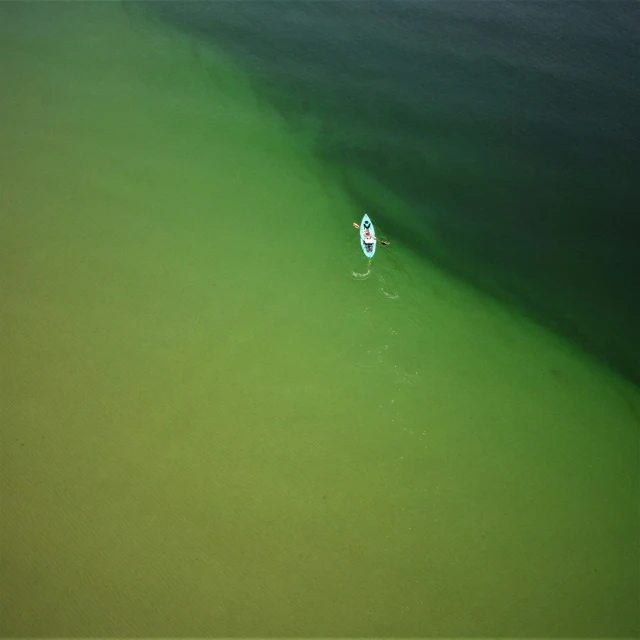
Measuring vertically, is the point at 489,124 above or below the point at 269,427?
above

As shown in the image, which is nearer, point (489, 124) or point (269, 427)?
point (269, 427)

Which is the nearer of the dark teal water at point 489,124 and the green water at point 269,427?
the green water at point 269,427

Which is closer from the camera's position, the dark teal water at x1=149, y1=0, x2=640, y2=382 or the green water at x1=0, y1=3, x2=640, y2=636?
the green water at x1=0, y1=3, x2=640, y2=636

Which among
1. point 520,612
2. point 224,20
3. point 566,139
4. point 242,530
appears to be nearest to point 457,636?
point 520,612

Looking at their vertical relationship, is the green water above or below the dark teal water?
below

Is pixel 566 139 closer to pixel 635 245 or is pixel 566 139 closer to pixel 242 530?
pixel 635 245
